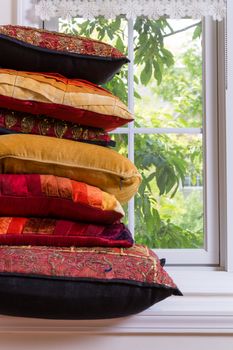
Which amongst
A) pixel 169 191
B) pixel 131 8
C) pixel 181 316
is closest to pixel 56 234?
pixel 181 316

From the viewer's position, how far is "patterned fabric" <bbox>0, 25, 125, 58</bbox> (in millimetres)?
1276

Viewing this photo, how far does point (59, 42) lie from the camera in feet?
4.26

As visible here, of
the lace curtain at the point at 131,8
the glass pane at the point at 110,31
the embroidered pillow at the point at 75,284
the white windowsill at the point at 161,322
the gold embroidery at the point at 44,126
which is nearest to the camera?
the embroidered pillow at the point at 75,284

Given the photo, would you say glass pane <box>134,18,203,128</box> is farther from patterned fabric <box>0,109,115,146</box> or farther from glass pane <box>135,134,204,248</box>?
patterned fabric <box>0,109,115,146</box>

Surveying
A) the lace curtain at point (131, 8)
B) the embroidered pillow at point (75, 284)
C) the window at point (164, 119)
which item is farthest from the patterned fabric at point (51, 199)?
the lace curtain at point (131, 8)

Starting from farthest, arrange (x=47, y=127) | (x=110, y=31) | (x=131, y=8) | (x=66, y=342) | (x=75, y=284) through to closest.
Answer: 1. (x=110, y=31)
2. (x=131, y=8)
3. (x=47, y=127)
4. (x=66, y=342)
5. (x=75, y=284)

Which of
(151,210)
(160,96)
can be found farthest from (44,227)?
(160,96)

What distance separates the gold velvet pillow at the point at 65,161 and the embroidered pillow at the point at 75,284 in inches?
7.8

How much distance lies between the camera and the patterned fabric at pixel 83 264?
1.11 meters

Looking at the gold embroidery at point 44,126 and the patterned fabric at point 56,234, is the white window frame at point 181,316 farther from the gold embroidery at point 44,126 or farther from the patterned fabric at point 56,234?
the gold embroidery at point 44,126

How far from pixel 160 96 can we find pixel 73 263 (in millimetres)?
811

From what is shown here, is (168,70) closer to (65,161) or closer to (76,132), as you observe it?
(76,132)

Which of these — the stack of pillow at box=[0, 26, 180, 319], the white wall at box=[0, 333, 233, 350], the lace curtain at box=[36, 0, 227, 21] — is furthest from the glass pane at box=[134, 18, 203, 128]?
the white wall at box=[0, 333, 233, 350]

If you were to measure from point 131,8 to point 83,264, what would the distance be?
841 mm
